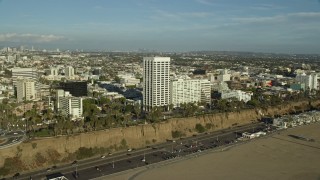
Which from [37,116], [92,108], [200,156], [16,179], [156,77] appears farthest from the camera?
[156,77]

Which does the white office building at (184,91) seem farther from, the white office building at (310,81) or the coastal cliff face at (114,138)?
the white office building at (310,81)

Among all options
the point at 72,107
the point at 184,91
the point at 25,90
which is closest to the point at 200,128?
the point at 184,91

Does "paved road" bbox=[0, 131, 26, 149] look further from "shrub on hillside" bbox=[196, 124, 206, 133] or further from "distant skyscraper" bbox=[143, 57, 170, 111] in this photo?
"distant skyscraper" bbox=[143, 57, 170, 111]

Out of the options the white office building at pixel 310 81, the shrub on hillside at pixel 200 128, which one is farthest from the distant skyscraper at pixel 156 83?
the white office building at pixel 310 81

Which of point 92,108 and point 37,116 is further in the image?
point 92,108

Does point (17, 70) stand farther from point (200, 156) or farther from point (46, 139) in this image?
point (200, 156)

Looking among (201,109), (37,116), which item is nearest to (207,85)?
(201,109)
